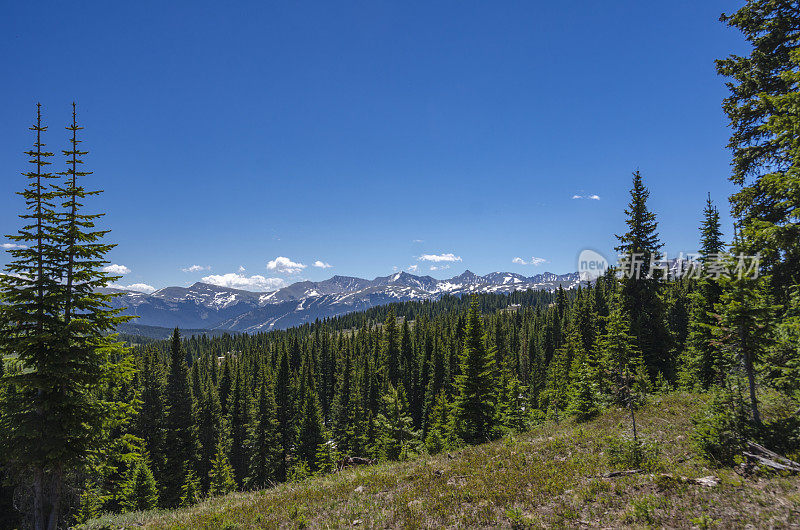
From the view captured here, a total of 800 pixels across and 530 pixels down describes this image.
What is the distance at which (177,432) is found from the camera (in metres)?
39.4

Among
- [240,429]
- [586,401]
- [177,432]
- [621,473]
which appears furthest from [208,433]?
[621,473]

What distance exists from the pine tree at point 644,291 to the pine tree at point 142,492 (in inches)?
1780

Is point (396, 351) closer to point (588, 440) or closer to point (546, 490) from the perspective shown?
point (588, 440)

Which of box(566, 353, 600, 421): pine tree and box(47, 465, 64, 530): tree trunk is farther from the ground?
box(47, 465, 64, 530): tree trunk

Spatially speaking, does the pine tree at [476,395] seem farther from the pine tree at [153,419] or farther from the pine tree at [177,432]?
the pine tree at [153,419]

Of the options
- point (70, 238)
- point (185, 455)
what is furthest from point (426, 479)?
point (185, 455)

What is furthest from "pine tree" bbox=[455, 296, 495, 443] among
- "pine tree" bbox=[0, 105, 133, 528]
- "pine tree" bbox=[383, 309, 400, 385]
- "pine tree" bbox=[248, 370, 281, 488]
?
"pine tree" bbox=[383, 309, 400, 385]

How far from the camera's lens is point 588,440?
48.4 ft

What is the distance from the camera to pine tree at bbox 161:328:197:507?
122 feet

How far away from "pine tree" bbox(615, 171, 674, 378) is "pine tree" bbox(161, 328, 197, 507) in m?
A: 45.9

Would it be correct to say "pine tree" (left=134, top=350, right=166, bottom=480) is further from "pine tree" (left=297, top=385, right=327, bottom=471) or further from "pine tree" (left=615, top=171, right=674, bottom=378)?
"pine tree" (left=615, top=171, right=674, bottom=378)

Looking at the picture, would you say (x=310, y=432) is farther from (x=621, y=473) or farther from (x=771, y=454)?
(x=771, y=454)

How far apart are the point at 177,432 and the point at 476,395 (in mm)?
36323

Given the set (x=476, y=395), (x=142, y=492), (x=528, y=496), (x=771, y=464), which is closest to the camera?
(x=771, y=464)
